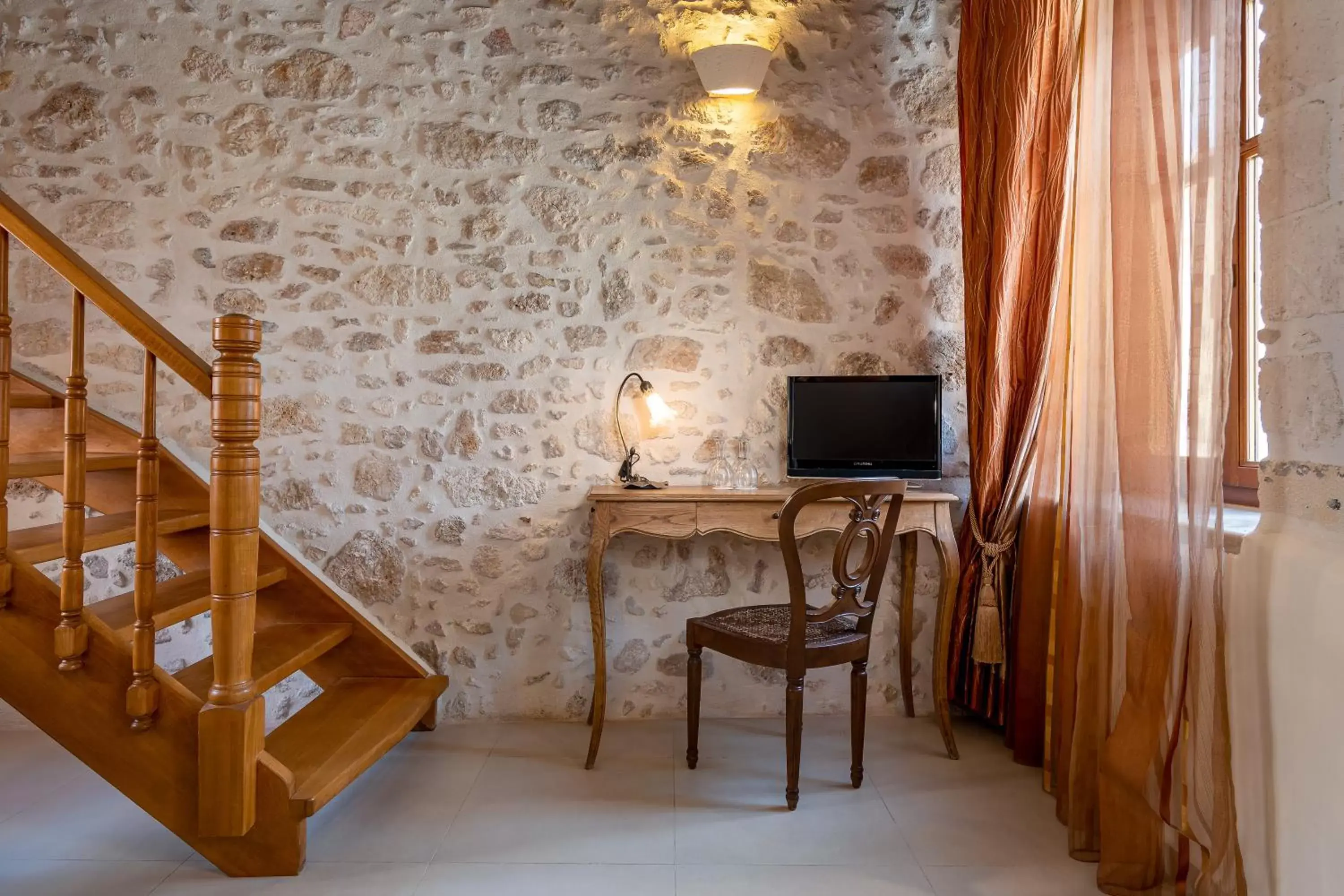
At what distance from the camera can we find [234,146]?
320cm

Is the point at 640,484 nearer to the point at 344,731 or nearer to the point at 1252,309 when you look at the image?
the point at 344,731

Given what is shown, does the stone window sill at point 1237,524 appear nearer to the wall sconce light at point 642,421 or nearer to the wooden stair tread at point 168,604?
the wall sconce light at point 642,421

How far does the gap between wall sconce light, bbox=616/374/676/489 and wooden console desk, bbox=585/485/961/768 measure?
174 mm

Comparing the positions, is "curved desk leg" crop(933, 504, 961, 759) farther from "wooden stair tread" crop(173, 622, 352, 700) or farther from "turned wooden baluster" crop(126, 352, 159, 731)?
"turned wooden baluster" crop(126, 352, 159, 731)

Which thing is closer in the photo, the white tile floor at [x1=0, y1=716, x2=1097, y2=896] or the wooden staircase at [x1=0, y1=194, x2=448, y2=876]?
the wooden staircase at [x1=0, y1=194, x2=448, y2=876]

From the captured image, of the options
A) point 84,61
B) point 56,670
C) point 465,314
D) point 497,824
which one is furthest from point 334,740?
point 84,61

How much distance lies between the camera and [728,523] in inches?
114

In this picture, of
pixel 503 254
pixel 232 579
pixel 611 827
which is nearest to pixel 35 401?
pixel 232 579

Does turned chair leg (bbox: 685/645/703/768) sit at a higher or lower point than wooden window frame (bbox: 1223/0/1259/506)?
lower

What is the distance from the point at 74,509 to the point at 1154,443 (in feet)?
7.91

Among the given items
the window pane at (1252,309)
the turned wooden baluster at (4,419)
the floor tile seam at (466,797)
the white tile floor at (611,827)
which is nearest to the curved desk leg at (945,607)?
the white tile floor at (611,827)

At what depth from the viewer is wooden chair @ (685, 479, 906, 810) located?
95.0 inches

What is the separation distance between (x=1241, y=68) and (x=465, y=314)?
2.44 metres

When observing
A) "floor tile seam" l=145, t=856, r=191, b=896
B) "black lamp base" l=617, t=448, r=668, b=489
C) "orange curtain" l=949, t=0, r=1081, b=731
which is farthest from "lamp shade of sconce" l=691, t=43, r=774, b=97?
"floor tile seam" l=145, t=856, r=191, b=896
